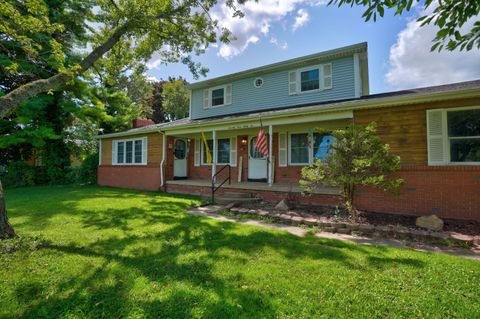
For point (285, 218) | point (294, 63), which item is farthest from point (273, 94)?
point (285, 218)

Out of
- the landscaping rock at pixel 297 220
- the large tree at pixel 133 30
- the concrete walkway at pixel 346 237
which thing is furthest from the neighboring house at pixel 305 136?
the large tree at pixel 133 30

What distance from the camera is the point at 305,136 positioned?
31.6 feet

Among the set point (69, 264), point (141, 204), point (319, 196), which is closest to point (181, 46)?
point (141, 204)

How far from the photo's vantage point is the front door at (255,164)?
1057 cm

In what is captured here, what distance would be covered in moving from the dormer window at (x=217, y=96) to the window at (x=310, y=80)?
388 cm

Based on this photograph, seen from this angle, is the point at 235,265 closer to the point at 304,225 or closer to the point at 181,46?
the point at 304,225

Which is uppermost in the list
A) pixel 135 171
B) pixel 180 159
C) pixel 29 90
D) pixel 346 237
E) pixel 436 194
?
pixel 29 90

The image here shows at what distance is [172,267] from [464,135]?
7258 mm

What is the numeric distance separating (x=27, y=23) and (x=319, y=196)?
8061mm

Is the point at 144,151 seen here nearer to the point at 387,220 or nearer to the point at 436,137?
the point at 387,220

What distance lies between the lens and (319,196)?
733 cm

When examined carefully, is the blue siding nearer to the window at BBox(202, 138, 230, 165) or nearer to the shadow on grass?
the window at BBox(202, 138, 230, 165)

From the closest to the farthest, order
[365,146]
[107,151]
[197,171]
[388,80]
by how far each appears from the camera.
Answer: [365,146]
[197,171]
[388,80]
[107,151]

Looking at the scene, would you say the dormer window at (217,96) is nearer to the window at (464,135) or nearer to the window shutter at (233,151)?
the window shutter at (233,151)
